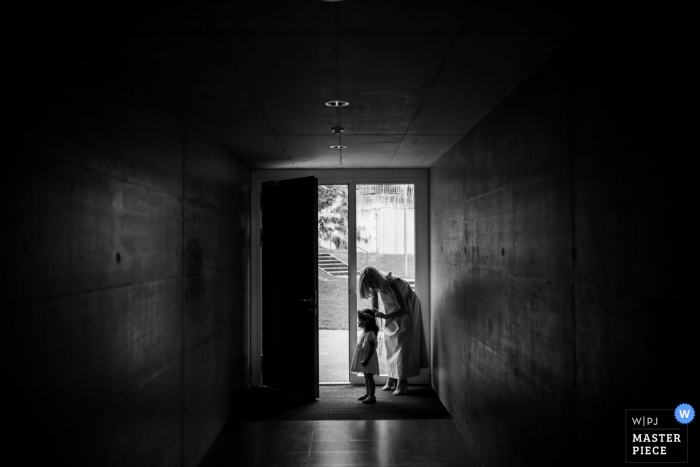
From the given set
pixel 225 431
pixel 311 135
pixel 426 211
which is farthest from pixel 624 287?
pixel 426 211

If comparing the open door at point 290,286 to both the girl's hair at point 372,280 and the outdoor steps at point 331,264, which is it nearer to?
the girl's hair at point 372,280

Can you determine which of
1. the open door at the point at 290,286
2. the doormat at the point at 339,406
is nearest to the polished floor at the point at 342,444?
the doormat at the point at 339,406

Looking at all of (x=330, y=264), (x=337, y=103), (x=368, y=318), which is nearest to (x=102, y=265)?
(x=337, y=103)

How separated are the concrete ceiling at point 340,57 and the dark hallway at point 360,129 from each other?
0.02 meters

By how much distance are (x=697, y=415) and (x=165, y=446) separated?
2.71 m

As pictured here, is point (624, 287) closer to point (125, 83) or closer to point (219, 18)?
point (219, 18)

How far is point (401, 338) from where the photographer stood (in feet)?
18.6

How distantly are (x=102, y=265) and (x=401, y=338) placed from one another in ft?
13.1

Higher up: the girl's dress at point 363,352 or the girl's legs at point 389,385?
the girl's dress at point 363,352

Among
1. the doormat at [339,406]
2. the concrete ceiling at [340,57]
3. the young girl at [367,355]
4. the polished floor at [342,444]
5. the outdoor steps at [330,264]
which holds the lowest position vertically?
the doormat at [339,406]

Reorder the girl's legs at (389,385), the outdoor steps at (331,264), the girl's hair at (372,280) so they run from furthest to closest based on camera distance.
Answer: the outdoor steps at (331,264), the girl's legs at (389,385), the girl's hair at (372,280)

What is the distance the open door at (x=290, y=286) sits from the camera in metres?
5.40

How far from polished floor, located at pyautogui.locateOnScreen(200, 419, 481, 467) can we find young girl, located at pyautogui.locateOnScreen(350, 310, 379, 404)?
0.65 m

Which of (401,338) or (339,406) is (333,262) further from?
(339,406)
